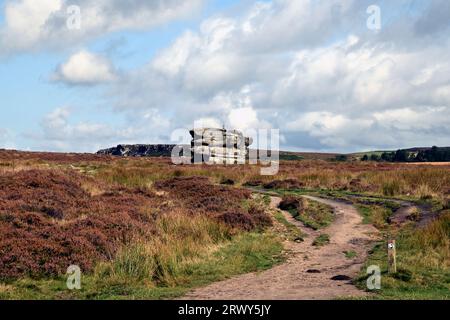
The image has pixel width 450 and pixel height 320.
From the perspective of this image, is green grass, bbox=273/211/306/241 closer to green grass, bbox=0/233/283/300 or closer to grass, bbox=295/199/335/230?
grass, bbox=295/199/335/230

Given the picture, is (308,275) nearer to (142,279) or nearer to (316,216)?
(142,279)

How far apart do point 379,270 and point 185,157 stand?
5928 centimetres

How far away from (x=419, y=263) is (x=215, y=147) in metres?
54.2

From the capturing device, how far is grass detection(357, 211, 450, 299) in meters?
11.2

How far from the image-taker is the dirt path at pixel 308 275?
10.8 m

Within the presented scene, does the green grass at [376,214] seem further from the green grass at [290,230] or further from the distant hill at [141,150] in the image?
the distant hill at [141,150]

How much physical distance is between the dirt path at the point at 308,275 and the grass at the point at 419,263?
0.56 m

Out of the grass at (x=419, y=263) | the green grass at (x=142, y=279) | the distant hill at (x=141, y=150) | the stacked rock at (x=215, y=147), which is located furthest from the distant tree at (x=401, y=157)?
the green grass at (x=142, y=279)

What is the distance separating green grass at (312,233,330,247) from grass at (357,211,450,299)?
5.64 ft

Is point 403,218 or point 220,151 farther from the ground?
point 220,151
